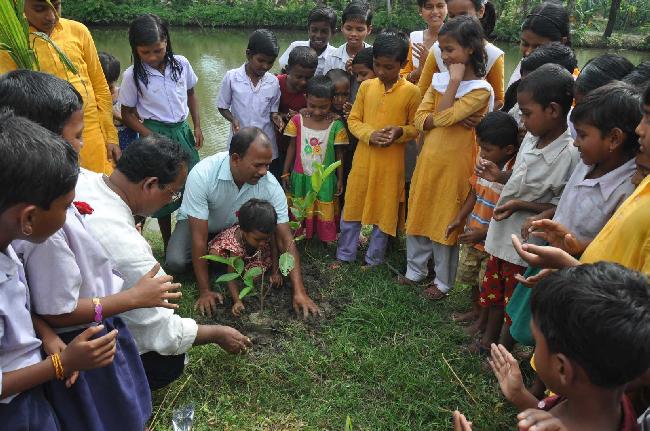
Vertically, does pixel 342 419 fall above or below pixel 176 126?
below

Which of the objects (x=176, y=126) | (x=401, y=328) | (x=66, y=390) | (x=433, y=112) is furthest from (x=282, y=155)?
(x=66, y=390)

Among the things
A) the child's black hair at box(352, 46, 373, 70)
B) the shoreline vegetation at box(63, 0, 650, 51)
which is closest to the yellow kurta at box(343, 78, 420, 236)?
the child's black hair at box(352, 46, 373, 70)

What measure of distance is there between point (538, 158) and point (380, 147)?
126cm

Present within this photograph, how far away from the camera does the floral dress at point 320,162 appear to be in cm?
381

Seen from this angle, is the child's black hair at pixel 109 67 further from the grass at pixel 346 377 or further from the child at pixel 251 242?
the grass at pixel 346 377

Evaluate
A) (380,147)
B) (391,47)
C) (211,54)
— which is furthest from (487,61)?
(211,54)

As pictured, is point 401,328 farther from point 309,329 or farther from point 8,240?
point 8,240

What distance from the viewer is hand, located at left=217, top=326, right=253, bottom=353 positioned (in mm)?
2619

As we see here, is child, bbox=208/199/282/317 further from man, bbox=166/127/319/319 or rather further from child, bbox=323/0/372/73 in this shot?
child, bbox=323/0/372/73

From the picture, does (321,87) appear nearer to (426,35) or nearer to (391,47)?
(391,47)

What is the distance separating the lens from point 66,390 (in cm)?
181

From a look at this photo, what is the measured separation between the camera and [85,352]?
1.68 metres

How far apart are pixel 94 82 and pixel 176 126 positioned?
2.15ft

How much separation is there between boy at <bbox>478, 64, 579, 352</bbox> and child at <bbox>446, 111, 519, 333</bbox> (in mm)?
149
